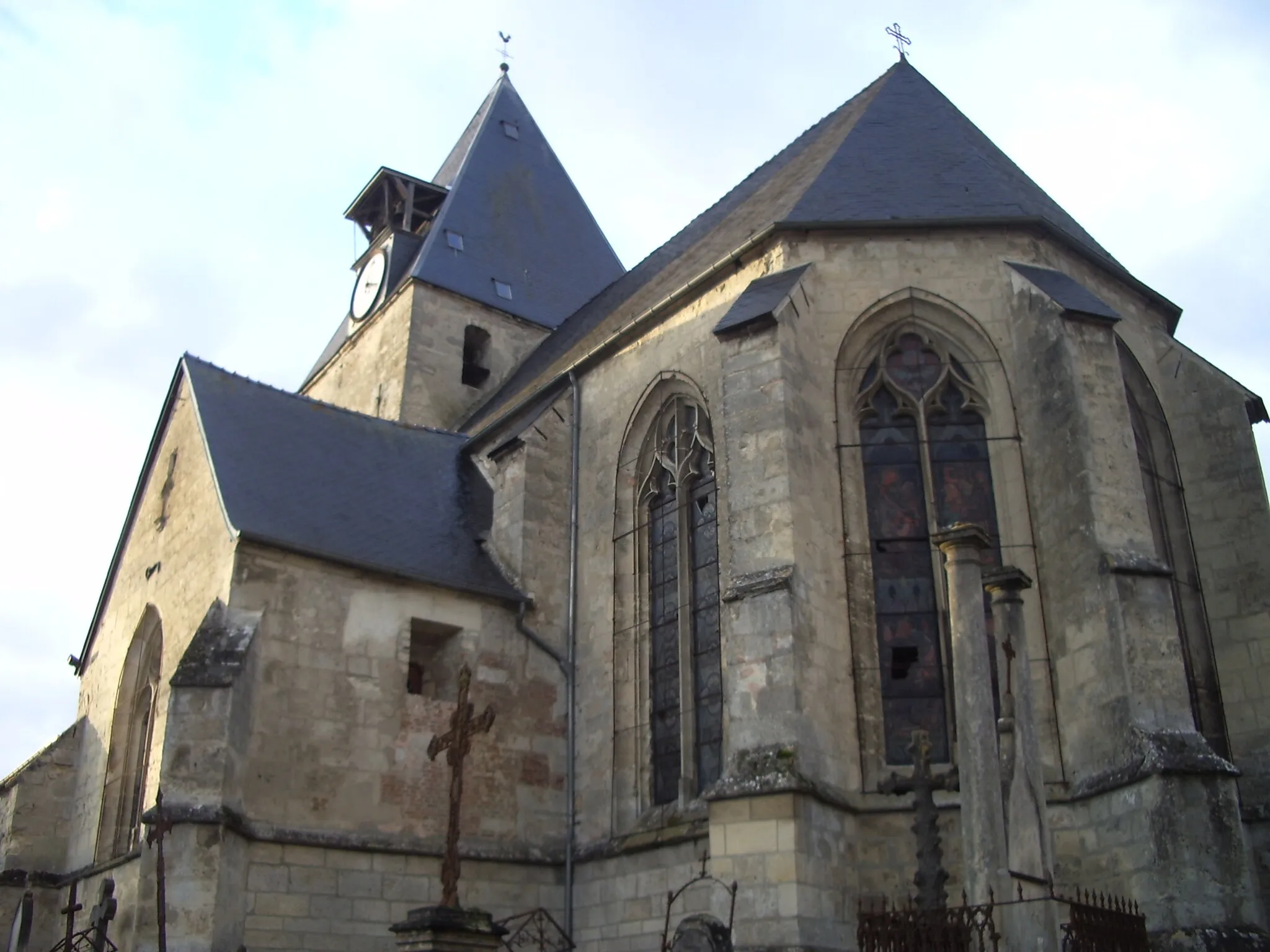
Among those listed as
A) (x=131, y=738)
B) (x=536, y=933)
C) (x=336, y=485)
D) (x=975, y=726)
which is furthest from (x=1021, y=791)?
(x=131, y=738)

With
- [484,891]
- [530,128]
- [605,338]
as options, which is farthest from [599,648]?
[530,128]

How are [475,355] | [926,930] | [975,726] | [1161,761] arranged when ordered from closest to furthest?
[926,930], [975,726], [1161,761], [475,355]

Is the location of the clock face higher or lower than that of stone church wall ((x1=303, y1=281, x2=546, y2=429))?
higher

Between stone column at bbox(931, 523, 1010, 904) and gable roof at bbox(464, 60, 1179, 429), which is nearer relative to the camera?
stone column at bbox(931, 523, 1010, 904)

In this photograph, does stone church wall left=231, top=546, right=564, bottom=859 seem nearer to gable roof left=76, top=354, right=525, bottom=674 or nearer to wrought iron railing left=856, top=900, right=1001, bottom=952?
gable roof left=76, top=354, right=525, bottom=674

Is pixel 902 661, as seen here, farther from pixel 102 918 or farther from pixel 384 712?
pixel 102 918

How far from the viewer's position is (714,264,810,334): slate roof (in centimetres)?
1053

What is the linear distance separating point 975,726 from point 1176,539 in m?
4.96

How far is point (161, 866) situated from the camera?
931cm

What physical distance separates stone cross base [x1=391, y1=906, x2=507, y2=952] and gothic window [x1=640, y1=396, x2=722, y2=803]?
10.5 ft

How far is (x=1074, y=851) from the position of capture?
888cm

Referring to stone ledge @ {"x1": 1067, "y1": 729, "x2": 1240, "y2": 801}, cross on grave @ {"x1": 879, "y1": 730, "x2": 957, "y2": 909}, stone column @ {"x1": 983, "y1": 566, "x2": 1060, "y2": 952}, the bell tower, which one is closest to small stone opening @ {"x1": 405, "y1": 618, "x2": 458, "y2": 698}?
cross on grave @ {"x1": 879, "y1": 730, "x2": 957, "y2": 909}

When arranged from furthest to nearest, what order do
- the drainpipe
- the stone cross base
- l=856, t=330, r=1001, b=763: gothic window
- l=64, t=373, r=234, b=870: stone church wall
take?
l=64, t=373, r=234, b=870: stone church wall
the drainpipe
l=856, t=330, r=1001, b=763: gothic window
the stone cross base

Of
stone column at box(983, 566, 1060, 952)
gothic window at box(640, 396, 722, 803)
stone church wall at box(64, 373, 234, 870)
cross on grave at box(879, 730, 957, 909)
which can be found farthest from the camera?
stone church wall at box(64, 373, 234, 870)
